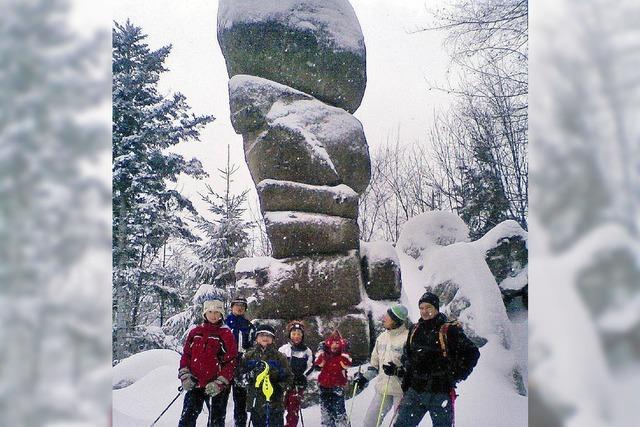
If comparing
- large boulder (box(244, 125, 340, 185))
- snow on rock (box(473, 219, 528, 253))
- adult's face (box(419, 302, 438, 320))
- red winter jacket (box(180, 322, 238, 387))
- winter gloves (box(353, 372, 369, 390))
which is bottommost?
winter gloves (box(353, 372, 369, 390))

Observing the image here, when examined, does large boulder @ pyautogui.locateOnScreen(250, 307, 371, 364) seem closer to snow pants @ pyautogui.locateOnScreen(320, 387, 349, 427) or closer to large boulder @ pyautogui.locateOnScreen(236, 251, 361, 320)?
large boulder @ pyautogui.locateOnScreen(236, 251, 361, 320)

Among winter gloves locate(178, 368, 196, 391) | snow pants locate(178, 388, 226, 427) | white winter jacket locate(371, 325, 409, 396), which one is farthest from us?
white winter jacket locate(371, 325, 409, 396)

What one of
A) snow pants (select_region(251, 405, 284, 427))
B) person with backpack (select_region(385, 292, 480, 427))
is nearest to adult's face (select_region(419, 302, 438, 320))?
person with backpack (select_region(385, 292, 480, 427))

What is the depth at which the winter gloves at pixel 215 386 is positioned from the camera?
500 centimetres

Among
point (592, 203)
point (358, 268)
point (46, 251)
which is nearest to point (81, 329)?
point (46, 251)

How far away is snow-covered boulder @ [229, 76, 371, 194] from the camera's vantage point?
6008 mm

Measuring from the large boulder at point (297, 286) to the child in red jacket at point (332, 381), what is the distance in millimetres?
595

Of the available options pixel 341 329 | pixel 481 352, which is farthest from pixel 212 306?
pixel 481 352

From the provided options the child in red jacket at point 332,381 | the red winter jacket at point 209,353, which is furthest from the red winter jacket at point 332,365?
the red winter jacket at point 209,353

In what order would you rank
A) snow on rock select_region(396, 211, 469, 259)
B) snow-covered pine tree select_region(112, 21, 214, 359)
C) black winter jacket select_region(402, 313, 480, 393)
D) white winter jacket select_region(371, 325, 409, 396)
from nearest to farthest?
black winter jacket select_region(402, 313, 480, 393)
white winter jacket select_region(371, 325, 409, 396)
snow-covered pine tree select_region(112, 21, 214, 359)
snow on rock select_region(396, 211, 469, 259)

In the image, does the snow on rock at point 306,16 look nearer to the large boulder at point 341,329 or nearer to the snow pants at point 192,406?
the large boulder at point 341,329

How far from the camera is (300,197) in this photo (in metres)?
5.99

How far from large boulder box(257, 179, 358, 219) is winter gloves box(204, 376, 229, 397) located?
1.72m

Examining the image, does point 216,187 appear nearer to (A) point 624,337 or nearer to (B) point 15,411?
(B) point 15,411
